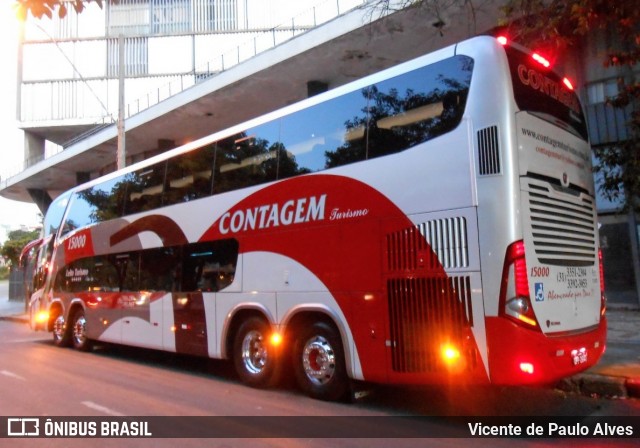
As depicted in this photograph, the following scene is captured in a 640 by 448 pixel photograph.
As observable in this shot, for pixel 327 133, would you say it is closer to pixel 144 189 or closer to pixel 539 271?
pixel 539 271

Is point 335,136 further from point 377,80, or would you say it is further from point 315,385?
point 315,385

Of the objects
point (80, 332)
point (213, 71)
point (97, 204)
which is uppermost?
point (213, 71)

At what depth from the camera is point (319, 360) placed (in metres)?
7.02

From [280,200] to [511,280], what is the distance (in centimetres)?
354

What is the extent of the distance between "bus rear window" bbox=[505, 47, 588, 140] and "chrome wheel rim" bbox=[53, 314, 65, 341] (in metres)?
11.8

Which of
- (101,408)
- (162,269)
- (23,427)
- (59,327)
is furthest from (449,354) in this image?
(59,327)

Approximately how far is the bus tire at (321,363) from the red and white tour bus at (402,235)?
24 mm

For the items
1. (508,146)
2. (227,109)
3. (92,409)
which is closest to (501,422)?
(508,146)

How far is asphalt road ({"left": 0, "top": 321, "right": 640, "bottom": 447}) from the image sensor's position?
5398mm

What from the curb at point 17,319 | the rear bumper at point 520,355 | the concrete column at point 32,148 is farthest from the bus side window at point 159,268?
the concrete column at point 32,148

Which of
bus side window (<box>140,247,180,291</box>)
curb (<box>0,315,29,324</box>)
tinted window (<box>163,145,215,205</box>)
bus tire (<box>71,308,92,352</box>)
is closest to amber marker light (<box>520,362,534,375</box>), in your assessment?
tinted window (<box>163,145,215,205</box>)

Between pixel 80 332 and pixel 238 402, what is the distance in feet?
23.0

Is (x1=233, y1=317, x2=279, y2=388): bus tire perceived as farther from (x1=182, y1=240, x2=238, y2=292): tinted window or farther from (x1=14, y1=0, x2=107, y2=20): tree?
(x1=14, y1=0, x2=107, y2=20): tree

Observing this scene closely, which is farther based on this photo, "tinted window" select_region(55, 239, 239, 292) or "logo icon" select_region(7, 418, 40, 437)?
"tinted window" select_region(55, 239, 239, 292)
